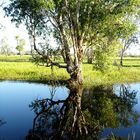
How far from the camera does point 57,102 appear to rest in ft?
96.9

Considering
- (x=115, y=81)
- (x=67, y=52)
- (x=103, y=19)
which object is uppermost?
(x=103, y=19)

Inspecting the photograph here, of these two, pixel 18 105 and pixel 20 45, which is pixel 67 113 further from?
pixel 20 45

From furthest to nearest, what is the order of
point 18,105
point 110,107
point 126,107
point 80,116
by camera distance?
point 126,107 → point 18,105 → point 110,107 → point 80,116

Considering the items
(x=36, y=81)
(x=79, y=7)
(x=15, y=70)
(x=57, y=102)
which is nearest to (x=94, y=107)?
(x=57, y=102)

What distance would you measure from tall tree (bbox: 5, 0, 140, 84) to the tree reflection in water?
173 inches

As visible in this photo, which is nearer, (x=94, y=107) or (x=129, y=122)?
(x=129, y=122)

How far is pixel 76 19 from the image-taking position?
120 ft

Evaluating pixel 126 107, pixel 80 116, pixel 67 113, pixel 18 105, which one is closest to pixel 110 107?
pixel 126 107

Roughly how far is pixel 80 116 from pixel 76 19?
1559 centimetres

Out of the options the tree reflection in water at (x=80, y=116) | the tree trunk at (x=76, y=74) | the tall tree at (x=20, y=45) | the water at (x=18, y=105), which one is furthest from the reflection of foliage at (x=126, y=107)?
the tall tree at (x=20, y=45)

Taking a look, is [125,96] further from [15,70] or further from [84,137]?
[15,70]

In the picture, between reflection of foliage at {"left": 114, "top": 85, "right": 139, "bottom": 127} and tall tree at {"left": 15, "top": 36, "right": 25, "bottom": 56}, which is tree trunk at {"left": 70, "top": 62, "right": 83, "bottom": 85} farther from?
tall tree at {"left": 15, "top": 36, "right": 25, "bottom": 56}

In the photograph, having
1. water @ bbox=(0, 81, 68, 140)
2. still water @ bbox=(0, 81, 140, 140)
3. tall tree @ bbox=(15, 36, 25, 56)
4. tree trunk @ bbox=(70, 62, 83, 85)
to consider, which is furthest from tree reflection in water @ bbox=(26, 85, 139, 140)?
tall tree @ bbox=(15, 36, 25, 56)

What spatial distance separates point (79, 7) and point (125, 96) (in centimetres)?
1005
